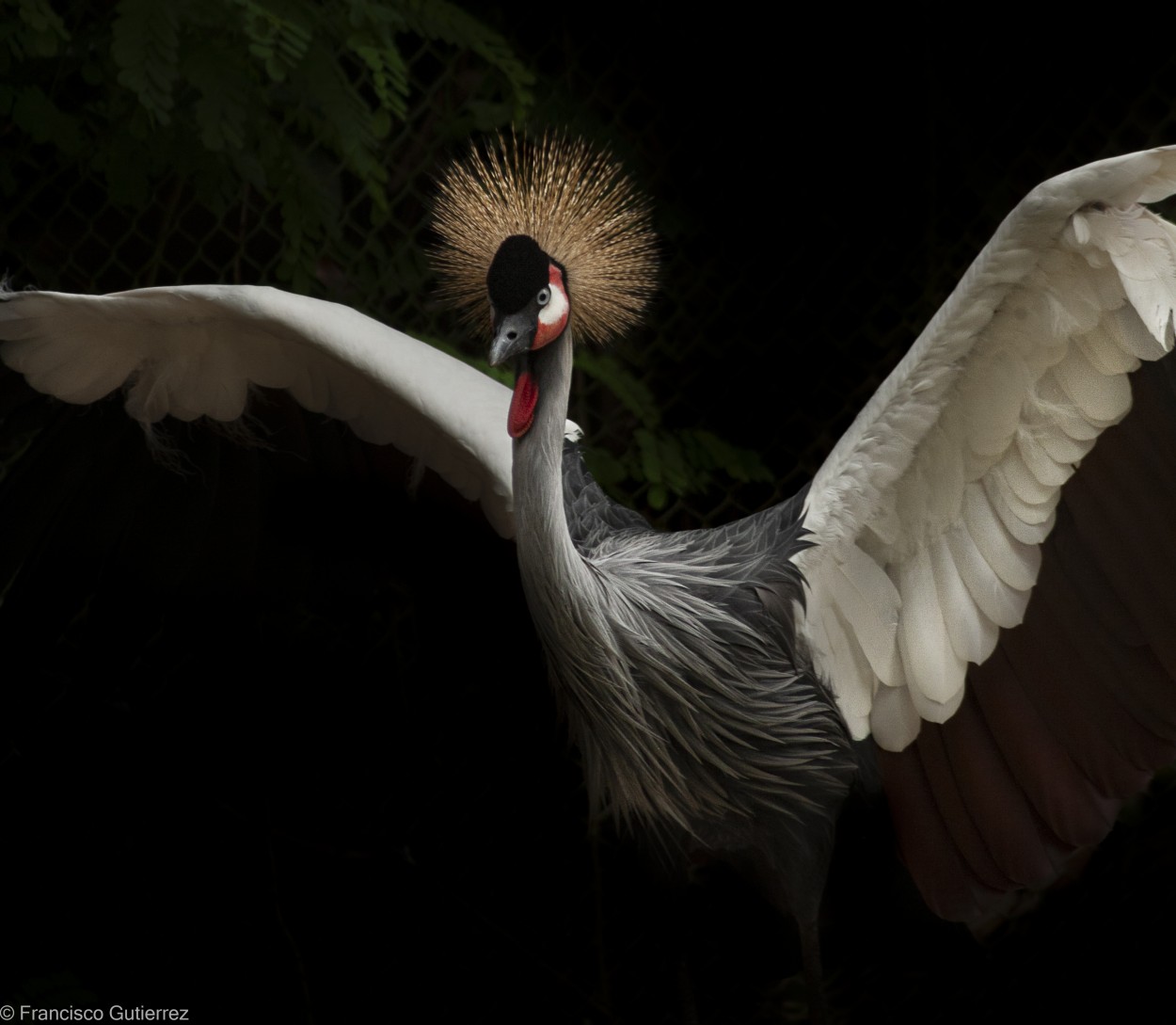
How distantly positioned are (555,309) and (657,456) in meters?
0.72

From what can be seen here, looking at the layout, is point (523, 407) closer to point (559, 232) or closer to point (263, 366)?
point (559, 232)

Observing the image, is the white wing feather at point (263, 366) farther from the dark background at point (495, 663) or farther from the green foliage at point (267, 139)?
the green foliage at point (267, 139)

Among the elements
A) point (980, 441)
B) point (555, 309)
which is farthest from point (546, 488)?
point (980, 441)

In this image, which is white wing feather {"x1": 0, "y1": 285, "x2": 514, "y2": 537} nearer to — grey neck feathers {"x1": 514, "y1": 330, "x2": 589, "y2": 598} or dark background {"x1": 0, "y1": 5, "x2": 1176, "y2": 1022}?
dark background {"x1": 0, "y1": 5, "x2": 1176, "y2": 1022}

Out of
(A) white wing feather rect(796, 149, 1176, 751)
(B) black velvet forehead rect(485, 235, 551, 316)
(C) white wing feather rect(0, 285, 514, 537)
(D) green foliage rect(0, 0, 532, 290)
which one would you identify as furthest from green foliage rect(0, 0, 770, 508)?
(A) white wing feather rect(796, 149, 1176, 751)

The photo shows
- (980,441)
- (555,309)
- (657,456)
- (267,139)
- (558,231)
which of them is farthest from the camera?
(657,456)

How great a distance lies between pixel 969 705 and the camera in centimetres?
160

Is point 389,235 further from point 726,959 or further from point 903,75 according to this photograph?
point 726,959

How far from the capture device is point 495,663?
6.73 ft

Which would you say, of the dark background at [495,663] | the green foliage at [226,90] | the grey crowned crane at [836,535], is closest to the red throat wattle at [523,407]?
the grey crowned crane at [836,535]

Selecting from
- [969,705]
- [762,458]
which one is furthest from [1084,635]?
[762,458]

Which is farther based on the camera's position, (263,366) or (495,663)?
(495,663)

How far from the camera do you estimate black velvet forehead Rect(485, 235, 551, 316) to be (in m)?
1.50

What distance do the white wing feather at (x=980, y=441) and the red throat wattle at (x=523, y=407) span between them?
331 millimetres
